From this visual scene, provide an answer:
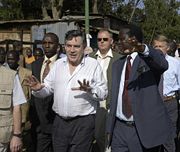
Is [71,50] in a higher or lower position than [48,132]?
higher

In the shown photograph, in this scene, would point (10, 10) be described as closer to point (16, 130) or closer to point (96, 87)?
point (96, 87)

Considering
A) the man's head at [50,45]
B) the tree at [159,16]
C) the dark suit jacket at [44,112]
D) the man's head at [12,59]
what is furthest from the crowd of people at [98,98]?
the tree at [159,16]

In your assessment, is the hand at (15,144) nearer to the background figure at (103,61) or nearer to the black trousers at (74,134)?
the black trousers at (74,134)

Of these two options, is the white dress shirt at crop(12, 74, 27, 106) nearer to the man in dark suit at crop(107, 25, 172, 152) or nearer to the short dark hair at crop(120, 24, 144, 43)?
the man in dark suit at crop(107, 25, 172, 152)

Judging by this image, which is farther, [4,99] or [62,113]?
[62,113]

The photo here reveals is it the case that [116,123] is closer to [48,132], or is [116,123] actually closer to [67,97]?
[67,97]

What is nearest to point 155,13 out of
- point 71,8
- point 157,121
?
point 71,8

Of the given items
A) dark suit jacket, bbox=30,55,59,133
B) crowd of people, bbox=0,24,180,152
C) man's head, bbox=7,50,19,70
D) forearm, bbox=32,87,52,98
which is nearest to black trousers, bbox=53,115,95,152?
crowd of people, bbox=0,24,180,152

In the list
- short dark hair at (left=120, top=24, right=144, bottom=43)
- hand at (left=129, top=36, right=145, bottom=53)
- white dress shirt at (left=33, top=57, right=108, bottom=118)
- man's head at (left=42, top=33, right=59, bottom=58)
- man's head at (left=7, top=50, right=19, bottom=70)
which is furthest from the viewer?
man's head at (left=7, top=50, right=19, bottom=70)

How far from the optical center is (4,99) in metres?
4.53

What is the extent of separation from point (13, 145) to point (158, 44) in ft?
11.1

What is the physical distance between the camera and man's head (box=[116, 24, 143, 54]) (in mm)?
4379

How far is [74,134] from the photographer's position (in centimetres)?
520

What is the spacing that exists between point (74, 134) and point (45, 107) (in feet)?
3.88
